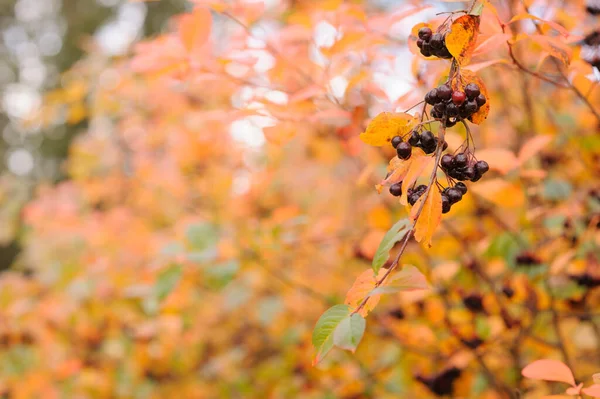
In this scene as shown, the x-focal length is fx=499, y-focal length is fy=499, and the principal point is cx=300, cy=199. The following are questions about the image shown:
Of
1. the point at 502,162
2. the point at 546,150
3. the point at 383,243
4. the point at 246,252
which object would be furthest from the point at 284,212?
the point at 383,243

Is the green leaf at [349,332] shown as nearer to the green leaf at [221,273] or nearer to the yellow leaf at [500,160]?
the yellow leaf at [500,160]

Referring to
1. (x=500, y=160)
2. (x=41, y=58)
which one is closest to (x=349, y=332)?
(x=500, y=160)

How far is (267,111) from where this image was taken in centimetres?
109

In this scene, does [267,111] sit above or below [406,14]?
below

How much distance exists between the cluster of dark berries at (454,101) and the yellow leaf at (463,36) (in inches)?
1.6

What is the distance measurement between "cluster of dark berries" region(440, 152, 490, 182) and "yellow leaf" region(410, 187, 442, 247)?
6 cm

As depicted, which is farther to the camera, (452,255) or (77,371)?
(77,371)

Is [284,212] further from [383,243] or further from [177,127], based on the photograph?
[383,243]

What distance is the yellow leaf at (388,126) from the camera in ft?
2.18

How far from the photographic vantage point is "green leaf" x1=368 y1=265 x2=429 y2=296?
65 centimetres

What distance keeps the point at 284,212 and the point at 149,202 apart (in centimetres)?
158

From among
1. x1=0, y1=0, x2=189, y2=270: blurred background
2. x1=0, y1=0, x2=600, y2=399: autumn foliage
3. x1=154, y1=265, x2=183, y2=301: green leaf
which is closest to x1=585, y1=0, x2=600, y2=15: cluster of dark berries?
x1=0, y1=0, x2=600, y2=399: autumn foliage

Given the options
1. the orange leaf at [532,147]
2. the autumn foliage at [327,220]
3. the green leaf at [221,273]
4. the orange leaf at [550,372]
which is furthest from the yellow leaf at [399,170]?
the green leaf at [221,273]

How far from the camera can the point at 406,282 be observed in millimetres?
683
